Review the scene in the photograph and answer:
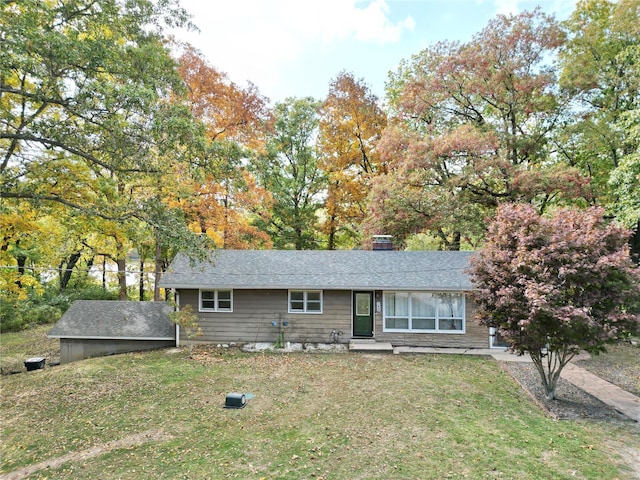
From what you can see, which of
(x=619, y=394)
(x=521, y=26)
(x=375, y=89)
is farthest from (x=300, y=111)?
(x=619, y=394)

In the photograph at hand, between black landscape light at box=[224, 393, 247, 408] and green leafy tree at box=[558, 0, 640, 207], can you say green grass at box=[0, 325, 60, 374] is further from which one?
green leafy tree at box=[558, 0, 640, 207]

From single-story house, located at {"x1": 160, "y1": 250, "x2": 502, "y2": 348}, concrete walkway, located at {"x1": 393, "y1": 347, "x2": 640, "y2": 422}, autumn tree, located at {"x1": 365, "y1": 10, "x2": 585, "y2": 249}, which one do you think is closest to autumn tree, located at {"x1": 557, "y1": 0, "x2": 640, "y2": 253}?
autumn tree, located at {"x1": 365, "y1": 10, "x2": 585, "y2": 249}

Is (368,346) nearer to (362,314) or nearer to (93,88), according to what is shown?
(362,314)

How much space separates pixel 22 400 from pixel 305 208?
17.7m

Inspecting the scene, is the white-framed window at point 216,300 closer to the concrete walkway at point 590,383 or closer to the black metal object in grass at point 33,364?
the black metal object in grass at point 33,364

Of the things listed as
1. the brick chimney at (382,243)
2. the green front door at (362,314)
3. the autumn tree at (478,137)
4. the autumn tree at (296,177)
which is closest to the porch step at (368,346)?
the green front door at (362,314)

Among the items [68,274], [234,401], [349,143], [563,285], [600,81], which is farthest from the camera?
[68,274]

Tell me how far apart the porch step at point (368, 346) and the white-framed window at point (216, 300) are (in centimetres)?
483

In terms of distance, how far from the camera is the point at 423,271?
1371 centimetres

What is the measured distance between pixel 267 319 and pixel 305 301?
159 centimetres

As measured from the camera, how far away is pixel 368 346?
499 inches

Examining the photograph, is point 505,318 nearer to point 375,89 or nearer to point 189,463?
point 189,463

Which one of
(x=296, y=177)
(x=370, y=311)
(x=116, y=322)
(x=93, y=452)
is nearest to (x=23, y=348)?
(x=116, y=322)

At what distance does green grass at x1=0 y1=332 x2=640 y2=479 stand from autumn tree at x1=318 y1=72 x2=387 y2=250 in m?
13.6
